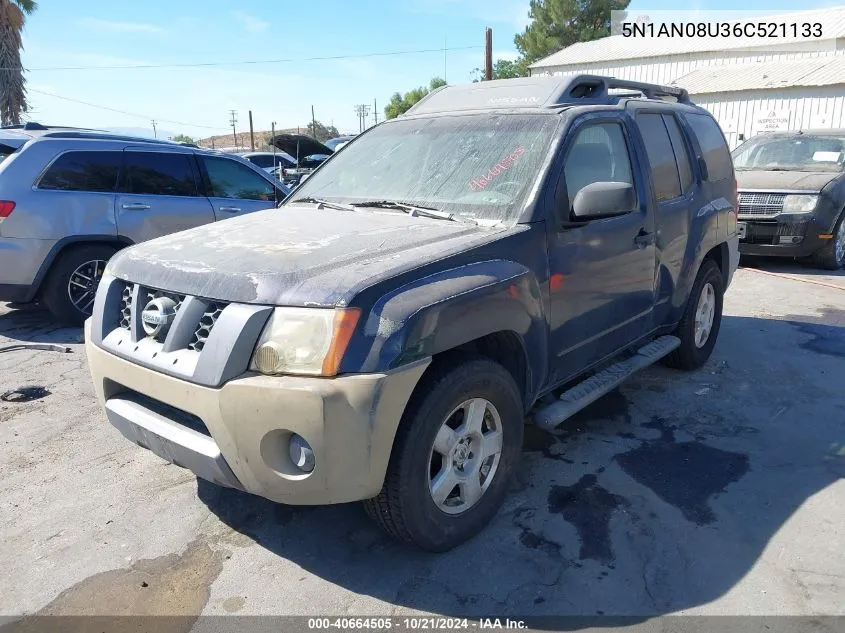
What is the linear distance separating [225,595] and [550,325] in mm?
1877

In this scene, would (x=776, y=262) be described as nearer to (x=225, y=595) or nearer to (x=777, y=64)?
(x=225, y=595)

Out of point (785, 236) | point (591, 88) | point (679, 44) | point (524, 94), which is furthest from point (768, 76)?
point (524, 94)

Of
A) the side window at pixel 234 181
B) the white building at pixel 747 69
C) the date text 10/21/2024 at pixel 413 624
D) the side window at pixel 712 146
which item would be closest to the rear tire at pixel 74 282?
the side window at pixel 234 181

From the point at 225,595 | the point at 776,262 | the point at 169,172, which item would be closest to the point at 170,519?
the point at 225,595

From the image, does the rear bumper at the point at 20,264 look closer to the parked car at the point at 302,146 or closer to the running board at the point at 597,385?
the running board at the point at 597,385

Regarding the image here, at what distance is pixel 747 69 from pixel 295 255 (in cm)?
2786

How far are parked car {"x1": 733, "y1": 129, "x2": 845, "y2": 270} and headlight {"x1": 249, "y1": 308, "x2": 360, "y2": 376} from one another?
27.0ft

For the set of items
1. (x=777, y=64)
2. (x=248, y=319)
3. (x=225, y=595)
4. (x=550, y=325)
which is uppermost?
(x=777, y=64)

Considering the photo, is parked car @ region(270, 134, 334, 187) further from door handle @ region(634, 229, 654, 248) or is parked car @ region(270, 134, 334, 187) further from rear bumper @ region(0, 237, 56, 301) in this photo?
door handle @ region(634, 229, 654, 248)

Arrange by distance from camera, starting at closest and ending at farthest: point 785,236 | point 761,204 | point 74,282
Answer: point 74,282 < point 785,236 < point 761,204

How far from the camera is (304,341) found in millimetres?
2377

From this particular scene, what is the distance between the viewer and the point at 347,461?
237 cm

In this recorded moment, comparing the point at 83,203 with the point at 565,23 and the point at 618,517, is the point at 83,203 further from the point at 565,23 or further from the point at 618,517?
the point at 565,23

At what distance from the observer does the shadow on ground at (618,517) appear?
8.74 feet
